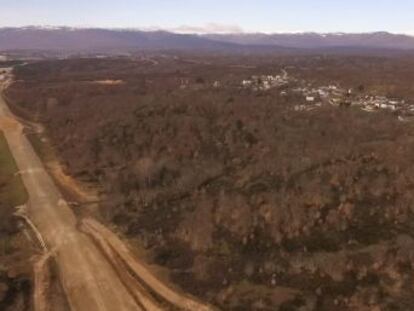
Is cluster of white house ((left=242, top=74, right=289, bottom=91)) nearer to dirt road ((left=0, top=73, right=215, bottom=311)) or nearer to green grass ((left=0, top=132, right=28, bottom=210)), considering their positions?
green grass ((left=0, top=132, right=28, bottom=210))

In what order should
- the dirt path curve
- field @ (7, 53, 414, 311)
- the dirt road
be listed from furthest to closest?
1. field @ (7, 53, 414, 311)
2. the dirt path curve
3. the dirt road

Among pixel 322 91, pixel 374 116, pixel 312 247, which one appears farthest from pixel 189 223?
pixel 322 91

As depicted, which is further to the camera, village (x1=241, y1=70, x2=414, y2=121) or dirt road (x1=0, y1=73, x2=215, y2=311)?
village (x1=241, y1=70, x2=414, y2=121)

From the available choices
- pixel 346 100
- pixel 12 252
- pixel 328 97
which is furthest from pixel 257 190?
pixel 328 97

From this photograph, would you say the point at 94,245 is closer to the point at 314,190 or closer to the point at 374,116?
the point at 314,190

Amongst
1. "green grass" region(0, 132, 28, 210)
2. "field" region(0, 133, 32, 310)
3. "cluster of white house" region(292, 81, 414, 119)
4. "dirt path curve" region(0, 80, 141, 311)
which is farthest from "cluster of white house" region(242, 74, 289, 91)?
"field" region(0, 133, 32, 310)

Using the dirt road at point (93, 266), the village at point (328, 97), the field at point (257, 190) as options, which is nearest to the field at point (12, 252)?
the dirt road at point (93, 266)

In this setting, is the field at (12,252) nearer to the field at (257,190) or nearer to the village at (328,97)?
the field at (257,190)
